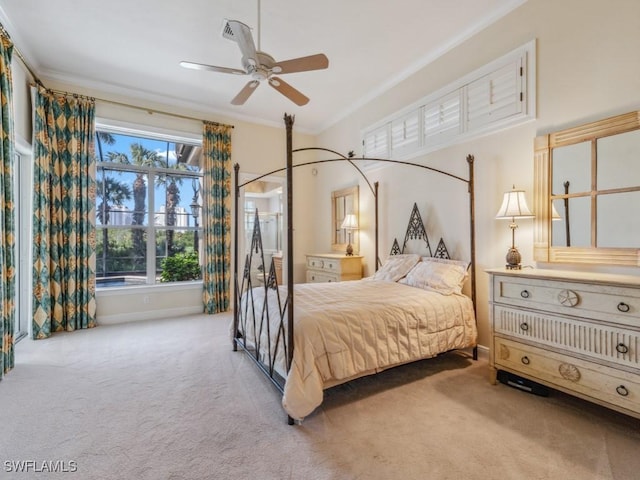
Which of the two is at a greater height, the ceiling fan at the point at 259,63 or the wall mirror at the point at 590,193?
the ceiling fan at the point at 259,63

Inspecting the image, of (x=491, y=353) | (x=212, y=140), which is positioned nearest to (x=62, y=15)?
(x=212, y=140)

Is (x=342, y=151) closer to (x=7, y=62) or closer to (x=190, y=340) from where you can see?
(x=190, y=340)

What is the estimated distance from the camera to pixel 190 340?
3572 mm

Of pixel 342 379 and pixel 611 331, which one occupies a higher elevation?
pixel 611 331

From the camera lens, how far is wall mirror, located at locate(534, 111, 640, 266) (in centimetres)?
212

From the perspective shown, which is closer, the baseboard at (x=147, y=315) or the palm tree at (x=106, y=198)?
the baseboard at (x=147, y=315)

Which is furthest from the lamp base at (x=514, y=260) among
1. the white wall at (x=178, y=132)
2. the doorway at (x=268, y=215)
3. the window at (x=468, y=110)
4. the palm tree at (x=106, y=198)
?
the palm tree at (x=106, y=198)

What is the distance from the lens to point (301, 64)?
2.43 m

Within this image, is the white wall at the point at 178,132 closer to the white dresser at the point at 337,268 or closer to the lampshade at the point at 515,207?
the white dresser at the point at 337,268

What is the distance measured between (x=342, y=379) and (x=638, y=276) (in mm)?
2128

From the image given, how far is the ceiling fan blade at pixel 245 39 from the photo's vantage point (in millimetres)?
2078

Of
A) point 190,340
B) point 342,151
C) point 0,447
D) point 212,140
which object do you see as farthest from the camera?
point 342,151

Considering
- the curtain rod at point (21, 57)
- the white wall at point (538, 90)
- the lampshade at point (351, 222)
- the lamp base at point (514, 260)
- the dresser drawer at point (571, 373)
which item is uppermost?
the curtain rod at point (21, 57)

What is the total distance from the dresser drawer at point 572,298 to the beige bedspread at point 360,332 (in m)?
0.50
